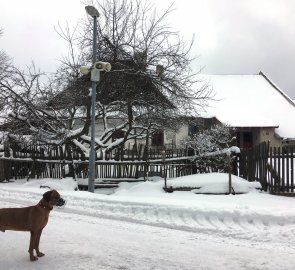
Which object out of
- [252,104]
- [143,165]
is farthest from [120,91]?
[252,104]

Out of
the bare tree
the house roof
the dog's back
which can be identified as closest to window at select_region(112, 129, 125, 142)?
the bare tree

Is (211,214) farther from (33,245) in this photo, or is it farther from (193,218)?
(33,245)

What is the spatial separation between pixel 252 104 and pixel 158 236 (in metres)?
30.3

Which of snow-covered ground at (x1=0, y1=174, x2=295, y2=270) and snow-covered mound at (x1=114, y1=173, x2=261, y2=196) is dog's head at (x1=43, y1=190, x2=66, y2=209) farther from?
snow-covered mound at (x1=114, y1=173, x2=261, y2=196)

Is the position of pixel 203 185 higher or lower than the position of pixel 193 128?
lower

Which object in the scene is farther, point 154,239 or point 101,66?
point 101,66

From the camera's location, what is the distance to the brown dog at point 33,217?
5.43m

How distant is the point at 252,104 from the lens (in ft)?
120

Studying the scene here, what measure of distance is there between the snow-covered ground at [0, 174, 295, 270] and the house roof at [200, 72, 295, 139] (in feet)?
67.5

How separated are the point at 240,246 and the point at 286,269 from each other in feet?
4.62

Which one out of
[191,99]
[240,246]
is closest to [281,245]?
[240,246]

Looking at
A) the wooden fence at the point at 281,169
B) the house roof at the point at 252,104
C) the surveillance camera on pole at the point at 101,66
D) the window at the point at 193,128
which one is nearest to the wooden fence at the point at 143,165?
the wooden fence at the point at 281,169

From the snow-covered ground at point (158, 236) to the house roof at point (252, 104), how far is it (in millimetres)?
20580

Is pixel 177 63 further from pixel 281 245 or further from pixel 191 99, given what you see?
pixel 281 245
